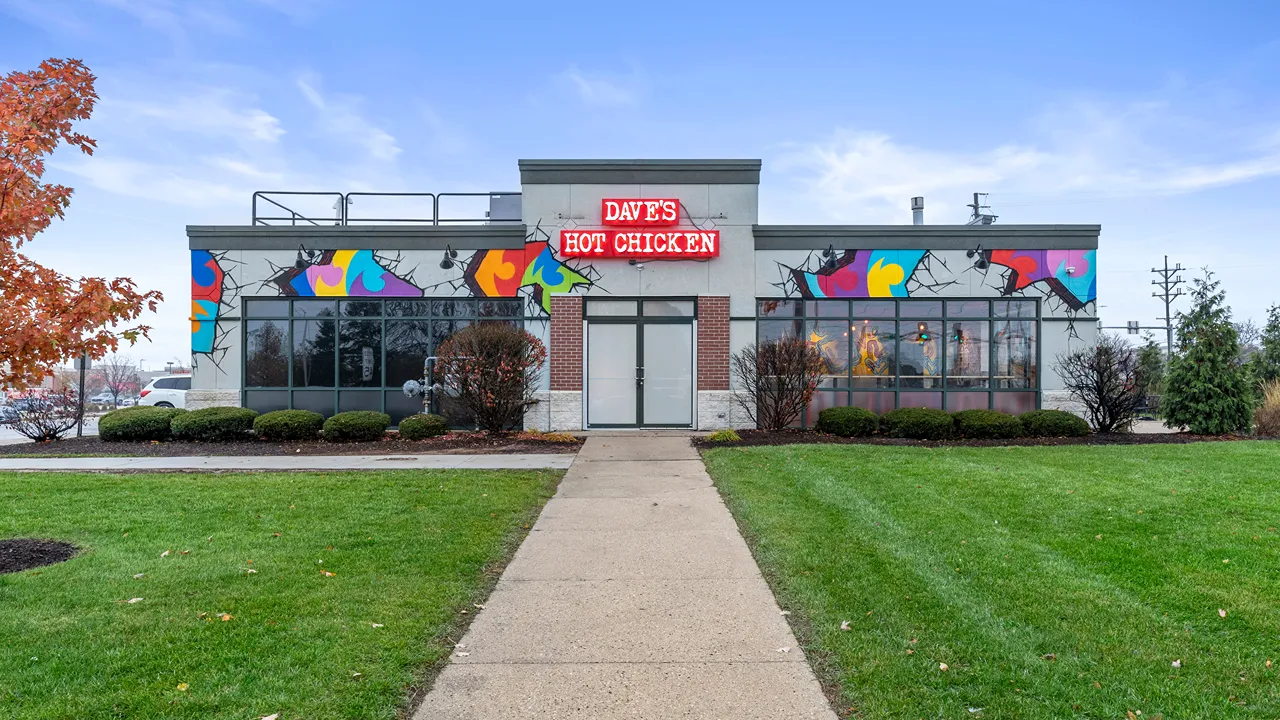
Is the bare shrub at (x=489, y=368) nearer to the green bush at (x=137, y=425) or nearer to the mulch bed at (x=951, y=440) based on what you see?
the mulch bed at (x=951, y=440)

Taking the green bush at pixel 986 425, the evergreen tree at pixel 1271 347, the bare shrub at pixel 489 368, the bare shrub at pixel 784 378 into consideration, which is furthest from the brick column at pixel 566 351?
the evergreen tree at pixel 1271 347

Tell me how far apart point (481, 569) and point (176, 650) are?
2.23 meters

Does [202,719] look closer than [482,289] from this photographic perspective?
Yes

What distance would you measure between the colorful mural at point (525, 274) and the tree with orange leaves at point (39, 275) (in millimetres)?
10323

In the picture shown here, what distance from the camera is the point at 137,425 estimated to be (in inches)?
563

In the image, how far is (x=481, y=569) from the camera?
19.6ft

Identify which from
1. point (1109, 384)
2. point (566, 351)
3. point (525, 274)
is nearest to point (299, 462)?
point (566, 351)

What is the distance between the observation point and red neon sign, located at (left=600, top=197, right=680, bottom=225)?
1591 centimetres

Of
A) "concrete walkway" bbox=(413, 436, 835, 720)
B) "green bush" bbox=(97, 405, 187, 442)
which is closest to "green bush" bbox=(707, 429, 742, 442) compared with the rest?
"concrete walkway" bbox=(413, 436, 835, 720)

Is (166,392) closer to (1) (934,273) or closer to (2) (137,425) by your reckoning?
(2) (137,425)

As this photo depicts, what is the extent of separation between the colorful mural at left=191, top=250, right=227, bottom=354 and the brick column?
738 cm

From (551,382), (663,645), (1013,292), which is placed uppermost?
(1013,292)

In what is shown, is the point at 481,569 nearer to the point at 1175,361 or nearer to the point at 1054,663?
the point at 1054,663

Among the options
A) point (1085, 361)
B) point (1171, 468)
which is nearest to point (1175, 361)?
point (1085, 361)
